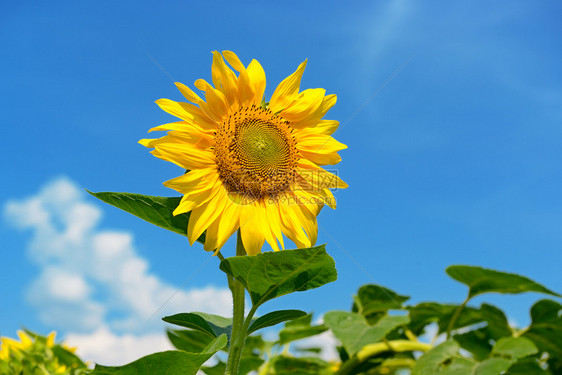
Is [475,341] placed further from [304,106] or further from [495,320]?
[304,106]

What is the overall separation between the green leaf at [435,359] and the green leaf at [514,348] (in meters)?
0.21

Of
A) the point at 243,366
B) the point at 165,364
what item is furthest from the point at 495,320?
the point at 165,364

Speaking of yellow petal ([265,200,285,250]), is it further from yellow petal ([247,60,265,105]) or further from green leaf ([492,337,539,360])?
green leaf ([492,337,539,360])

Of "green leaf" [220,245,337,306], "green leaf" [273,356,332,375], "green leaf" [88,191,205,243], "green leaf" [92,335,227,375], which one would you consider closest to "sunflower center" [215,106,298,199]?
"green leaf" [88,191,205,243]

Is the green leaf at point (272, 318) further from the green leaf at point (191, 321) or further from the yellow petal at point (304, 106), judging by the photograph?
the yellow petal at point (304, 106)

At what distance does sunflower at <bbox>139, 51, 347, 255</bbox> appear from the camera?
1503 mm

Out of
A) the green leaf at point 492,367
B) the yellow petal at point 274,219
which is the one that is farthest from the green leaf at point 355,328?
the yellow petal at point 274,219

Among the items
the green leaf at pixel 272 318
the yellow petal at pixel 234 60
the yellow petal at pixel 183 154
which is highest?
the yellow petal at pixel 234 60

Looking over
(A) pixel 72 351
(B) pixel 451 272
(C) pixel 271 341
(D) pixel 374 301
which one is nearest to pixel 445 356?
(B) pixel 451 272

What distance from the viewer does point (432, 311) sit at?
2338mm

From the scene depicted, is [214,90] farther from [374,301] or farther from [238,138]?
[374,301]

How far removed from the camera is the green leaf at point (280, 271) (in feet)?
4.04

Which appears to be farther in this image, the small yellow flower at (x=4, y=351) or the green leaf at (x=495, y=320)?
Answer: the green leaf at (x=495, y=320)

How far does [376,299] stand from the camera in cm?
252
